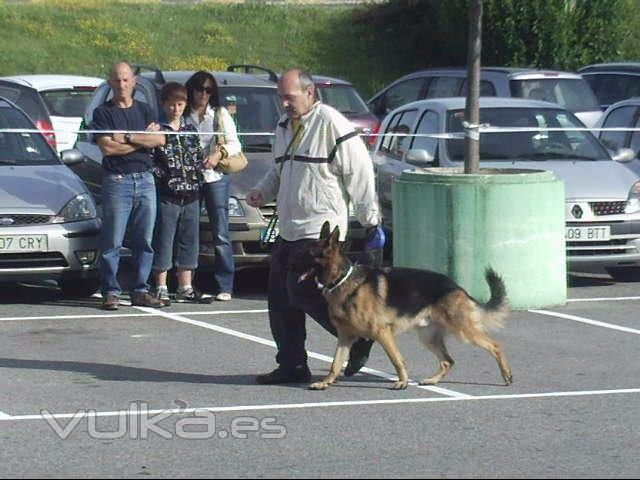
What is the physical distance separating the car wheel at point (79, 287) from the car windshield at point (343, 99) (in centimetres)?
930

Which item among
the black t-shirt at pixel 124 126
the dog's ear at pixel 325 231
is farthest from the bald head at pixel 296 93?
the black t-shirt at pixel 124 126

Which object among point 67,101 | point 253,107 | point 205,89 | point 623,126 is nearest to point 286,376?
point 205,89

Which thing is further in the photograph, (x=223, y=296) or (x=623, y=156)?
(x=623, y=156)

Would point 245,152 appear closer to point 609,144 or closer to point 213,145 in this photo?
point 213,145

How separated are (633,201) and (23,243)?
530cm

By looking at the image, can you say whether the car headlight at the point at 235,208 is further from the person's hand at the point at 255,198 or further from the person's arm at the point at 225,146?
the person's hand at the point at 255,198

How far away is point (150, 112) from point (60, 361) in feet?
9.78

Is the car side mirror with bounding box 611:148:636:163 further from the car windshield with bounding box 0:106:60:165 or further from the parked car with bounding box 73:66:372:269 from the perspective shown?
the car windshield with bounding box 0:106:60:165

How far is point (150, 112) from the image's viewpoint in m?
11.9

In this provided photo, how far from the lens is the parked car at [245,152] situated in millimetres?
12438

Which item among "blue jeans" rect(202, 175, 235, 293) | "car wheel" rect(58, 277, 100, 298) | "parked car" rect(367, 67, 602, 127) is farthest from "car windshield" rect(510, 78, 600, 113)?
"car wheel" rect(58, 277, 100, 298)

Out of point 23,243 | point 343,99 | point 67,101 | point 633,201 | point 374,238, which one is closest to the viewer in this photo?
point 374,238

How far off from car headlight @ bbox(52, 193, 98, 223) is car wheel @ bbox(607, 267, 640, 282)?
4955 millimetres

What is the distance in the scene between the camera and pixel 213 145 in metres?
12.0
